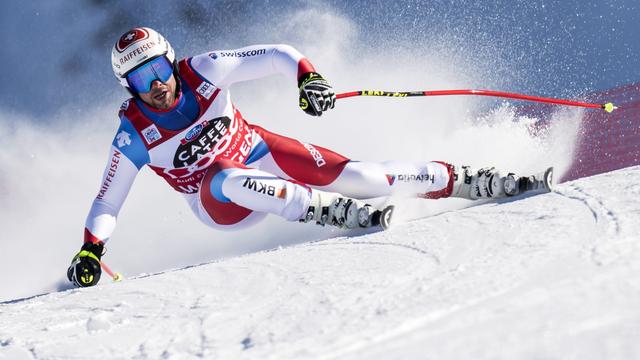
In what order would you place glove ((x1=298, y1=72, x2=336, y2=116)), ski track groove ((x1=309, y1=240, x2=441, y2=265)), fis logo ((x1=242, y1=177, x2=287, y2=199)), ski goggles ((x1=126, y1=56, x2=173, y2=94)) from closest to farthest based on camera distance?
ski track groove ((x1=309, y1=240, x2=441, y2=265))
fis logo ((x1=242, y1=177, x2=287, y2=199))
glove ((x1=298, y1=72, x2=336, y2=116))
ski goggles ((x1=126, y1=56, x2=173, y2=94))

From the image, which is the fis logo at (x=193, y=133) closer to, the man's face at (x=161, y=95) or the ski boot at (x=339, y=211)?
the man's face at (x=161, y=95)

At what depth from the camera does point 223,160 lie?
3.22m

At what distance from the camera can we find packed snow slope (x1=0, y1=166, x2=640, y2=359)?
1.60 m

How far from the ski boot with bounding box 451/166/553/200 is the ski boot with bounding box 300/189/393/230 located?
0.49 meters

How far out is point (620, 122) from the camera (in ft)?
17.7

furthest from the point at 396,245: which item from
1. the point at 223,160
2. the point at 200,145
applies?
the point at 200,145

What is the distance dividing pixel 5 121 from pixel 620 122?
18.4 ft

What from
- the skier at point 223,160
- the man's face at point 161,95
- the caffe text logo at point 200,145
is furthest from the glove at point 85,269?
the man's face at point 161,95

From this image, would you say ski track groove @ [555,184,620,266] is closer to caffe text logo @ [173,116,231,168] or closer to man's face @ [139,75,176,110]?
caffe text logo @ [173,116,231,168]

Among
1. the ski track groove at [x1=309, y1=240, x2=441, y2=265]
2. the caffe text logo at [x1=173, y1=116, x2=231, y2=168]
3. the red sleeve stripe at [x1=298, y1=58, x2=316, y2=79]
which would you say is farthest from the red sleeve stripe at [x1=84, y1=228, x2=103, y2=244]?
the red sleeve stripe at [x1=298, y1=58, x2=316, y2=79]

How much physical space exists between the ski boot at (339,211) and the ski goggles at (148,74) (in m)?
0.83

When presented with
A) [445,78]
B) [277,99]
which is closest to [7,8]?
[277,99]

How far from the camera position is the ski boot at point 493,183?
10.1ft

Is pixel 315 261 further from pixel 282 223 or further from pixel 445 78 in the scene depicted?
pixel 445 78
